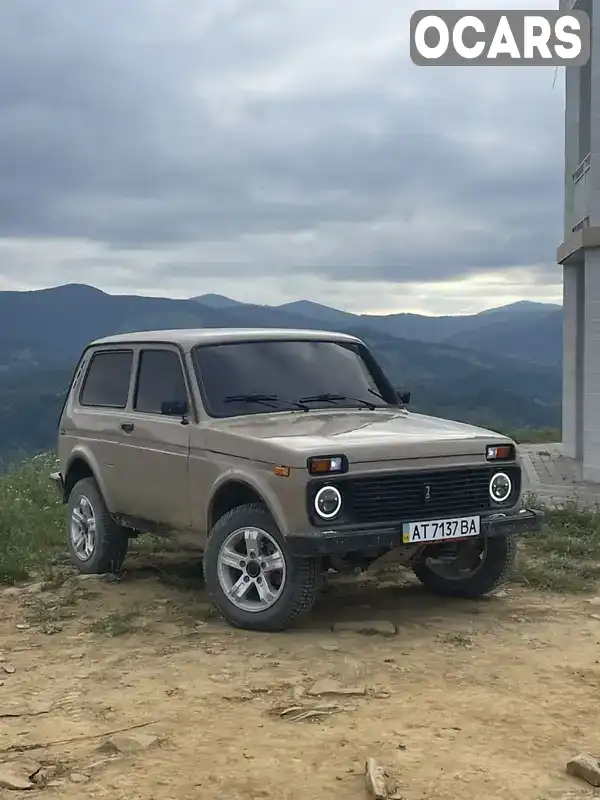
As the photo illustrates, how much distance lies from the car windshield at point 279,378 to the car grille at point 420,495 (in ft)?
3.75

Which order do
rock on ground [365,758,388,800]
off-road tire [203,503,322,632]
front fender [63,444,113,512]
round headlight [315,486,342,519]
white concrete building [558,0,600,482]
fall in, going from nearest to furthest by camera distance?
rock on ground [365,758,388,800] → round headlight [315,486,342,519] → off-road tire [203,503,322,632] → front fender [63,444,113,512] → white concrete building [558,0,600,482]

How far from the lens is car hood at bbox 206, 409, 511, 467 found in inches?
234

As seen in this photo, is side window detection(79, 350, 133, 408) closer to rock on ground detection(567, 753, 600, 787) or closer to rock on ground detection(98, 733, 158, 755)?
rock on ground detection(98, 733, 158, 755)

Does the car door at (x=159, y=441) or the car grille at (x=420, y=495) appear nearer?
the car grille at (x=420, y=495)

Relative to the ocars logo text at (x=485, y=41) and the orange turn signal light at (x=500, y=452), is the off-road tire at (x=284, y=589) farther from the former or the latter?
the ocars logo text at (x=485, y=41)

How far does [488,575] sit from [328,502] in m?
1.67

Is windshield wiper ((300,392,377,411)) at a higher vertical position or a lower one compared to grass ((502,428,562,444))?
higher

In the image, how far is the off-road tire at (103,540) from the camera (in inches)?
312

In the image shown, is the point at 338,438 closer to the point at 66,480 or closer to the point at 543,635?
the point at 543,635

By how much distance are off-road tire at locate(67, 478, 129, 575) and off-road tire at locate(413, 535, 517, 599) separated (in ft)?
Answer: 7.92

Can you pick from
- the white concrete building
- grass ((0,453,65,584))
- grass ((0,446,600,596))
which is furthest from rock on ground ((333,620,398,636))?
the white concrete building

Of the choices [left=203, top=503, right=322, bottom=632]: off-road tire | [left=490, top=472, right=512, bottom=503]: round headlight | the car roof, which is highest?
the car roof

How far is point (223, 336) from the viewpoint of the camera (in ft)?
23.8

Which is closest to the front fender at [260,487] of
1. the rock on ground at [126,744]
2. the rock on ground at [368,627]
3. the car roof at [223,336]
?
the rock on ground at [368,627]
